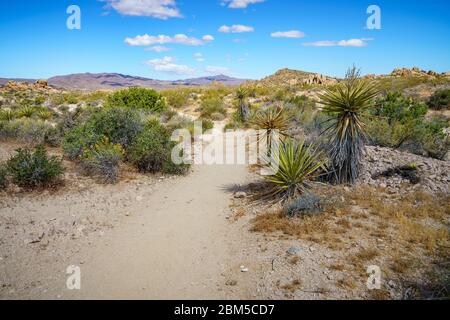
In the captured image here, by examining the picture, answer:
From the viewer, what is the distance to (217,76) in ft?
493

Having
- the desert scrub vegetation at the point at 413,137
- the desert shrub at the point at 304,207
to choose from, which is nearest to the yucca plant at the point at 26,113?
the desert shrub at the point at 304,207

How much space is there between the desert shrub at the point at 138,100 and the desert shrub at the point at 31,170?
10.5 metres

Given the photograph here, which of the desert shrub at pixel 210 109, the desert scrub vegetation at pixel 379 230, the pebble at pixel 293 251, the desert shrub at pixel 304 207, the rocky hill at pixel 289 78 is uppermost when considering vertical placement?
the rocky hill at pixel 289 78

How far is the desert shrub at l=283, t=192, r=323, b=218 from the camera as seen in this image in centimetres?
643

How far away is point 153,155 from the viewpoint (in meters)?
10.1

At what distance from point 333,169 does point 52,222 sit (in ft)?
21.8

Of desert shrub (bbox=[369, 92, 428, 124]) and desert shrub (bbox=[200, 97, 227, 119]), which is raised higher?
desert shrub (bbox=[200, 97, 227, 119])

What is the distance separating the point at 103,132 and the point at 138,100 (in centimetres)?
854

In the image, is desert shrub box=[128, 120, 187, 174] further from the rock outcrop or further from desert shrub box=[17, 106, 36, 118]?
desert shrub box=[17, 106, 36, 118]

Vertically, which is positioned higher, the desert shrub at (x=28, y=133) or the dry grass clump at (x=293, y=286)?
the desert shrub at (x=28, y=133)

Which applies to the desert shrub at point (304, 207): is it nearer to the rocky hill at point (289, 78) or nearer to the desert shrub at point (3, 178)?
the desert shrub at point (3, 178)

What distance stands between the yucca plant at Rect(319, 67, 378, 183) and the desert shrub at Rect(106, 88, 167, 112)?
13.1m

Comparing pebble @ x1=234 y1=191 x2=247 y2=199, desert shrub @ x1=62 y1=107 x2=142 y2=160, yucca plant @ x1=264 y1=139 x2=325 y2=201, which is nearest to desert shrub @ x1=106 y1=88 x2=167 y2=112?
desert shrub @ x1=62 y1=107 x2=142 y2=160

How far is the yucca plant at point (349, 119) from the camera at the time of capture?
775cm
